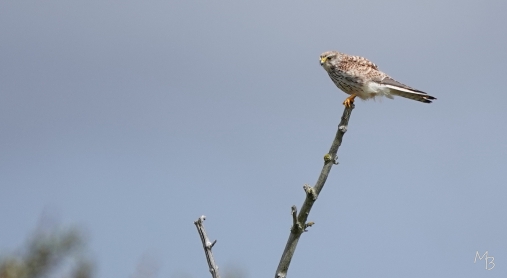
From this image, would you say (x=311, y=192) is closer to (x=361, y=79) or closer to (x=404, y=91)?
(x=404, y=91)

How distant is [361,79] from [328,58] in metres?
0.83

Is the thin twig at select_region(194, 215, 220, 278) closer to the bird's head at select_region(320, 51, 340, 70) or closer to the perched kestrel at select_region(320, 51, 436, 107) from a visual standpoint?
the perched kestrel at select_region(320, 51, 436, 107)

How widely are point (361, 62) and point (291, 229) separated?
5638 mm

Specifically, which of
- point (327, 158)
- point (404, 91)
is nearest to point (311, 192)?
point (327, 158)

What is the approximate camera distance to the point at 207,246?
3545 mm

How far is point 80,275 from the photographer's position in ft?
22.1

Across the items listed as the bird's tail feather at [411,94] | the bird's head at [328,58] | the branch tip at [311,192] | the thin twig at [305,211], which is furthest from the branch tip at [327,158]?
the bird's head at [328,58]

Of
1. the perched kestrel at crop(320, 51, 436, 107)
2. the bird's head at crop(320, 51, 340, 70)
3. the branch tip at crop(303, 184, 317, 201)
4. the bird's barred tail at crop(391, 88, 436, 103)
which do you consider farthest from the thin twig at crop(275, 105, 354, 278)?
the bird's head at crop(320, 51, 340, 70)

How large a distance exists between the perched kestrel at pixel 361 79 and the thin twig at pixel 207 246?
16.5 ft

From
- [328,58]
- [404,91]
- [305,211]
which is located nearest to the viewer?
[305,211]

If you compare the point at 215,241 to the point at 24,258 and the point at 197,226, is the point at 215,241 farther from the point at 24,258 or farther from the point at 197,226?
the point at 24,258

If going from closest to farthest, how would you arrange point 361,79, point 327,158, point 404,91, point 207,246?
point 207,246 < point 327,158 < point 404,91 < point 361,79

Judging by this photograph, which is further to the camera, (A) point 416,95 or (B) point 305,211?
(A) point 416,95

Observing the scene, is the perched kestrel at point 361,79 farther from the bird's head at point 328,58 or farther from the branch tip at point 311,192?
the branch tip at point 311,192
